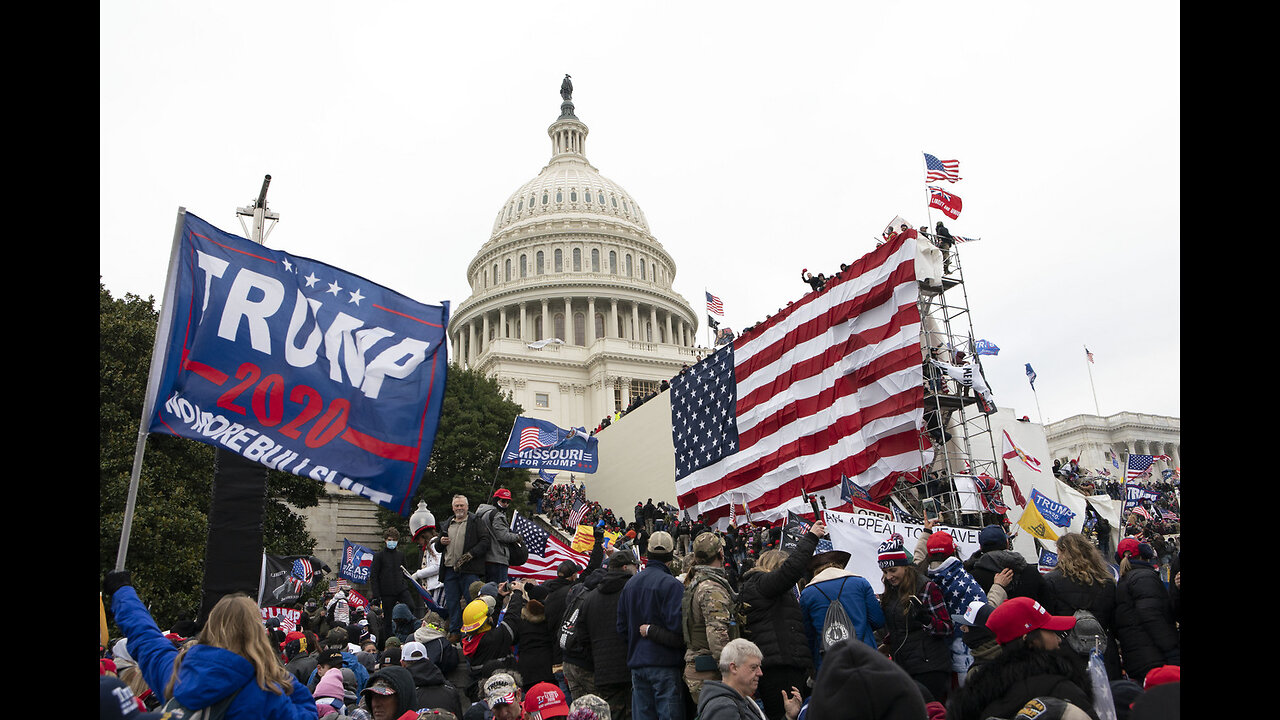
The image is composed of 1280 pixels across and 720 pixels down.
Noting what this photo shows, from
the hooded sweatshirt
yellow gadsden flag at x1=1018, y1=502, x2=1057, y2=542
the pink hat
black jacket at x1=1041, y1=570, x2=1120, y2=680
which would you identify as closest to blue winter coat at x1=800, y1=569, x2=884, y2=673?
black jacket at x1=1041, y1=570, x2=1120, y2=680

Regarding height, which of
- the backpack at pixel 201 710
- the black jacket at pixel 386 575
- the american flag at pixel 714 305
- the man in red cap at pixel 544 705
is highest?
the american flag at pixel 714 305

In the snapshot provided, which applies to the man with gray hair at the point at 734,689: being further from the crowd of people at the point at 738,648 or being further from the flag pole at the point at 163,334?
the flag pole at the point at 163,334

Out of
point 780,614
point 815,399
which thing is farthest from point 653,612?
point 815,399

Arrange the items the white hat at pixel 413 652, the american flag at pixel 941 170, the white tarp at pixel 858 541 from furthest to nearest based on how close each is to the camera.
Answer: the american flag at pixel 941 170 < the white tarp at pixel 858 541 < the white hat at pixel 413 652

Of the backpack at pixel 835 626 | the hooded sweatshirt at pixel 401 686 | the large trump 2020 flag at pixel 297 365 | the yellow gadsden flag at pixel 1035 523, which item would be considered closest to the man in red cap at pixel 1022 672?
the backpack at pixel 835 626

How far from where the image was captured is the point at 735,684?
14.9 feet

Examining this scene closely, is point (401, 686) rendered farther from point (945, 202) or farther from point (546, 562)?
point (945, 202)

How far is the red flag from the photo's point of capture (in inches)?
834

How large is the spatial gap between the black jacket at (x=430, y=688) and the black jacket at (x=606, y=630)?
1140mm

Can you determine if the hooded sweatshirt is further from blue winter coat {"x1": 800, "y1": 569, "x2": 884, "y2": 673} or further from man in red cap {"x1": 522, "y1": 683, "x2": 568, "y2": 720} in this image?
blue winter coat {"x1": 800, "y1": 569, "x2": 884, "y2": 673}

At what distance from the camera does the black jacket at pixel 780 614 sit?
19.9 feet

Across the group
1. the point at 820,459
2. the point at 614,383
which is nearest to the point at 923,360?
the point at 820,459

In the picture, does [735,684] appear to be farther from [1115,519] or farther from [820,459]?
[1115,519]

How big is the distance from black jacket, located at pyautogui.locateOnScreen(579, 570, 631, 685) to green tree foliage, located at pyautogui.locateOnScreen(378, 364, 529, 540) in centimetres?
3498
